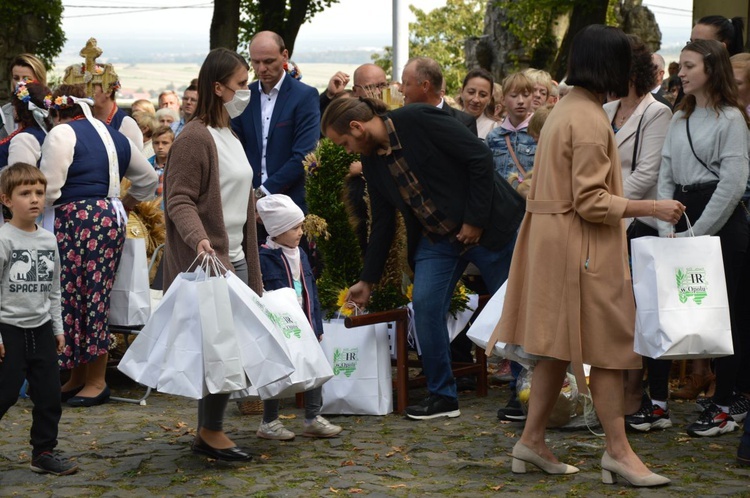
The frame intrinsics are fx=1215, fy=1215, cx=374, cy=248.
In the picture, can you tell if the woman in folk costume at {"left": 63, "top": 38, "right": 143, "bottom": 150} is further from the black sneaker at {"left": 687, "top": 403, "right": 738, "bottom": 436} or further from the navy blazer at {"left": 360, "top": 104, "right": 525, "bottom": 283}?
the black sneaker at {"left": 687, "top": 403, "right": 738, "bottom": 436}

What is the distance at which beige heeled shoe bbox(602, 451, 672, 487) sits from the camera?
545 centimetres

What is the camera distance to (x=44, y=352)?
236 inches

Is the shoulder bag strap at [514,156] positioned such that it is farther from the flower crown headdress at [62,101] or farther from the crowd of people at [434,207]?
the flower crown headdress at [62,101]

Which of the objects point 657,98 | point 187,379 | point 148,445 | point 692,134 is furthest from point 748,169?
point 148,445

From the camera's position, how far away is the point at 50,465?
601 cm

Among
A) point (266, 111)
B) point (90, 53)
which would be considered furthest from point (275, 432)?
point (90, 53)

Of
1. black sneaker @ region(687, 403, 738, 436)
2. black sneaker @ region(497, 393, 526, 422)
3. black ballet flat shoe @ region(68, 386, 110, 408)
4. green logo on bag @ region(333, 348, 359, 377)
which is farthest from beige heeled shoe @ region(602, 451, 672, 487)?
black ballet flat shoe @ region(68, 386, 110, 408)

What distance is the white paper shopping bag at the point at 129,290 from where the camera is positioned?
816cm

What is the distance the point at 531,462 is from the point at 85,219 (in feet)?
11.5

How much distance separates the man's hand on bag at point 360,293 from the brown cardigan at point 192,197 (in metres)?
1.01

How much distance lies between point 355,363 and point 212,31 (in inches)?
691

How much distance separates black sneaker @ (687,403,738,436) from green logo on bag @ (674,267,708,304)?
1.35 metres

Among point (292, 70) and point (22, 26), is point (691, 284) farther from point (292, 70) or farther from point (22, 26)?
Answer: point (22, 26)

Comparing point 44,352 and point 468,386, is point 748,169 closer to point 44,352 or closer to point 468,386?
point 468,386
